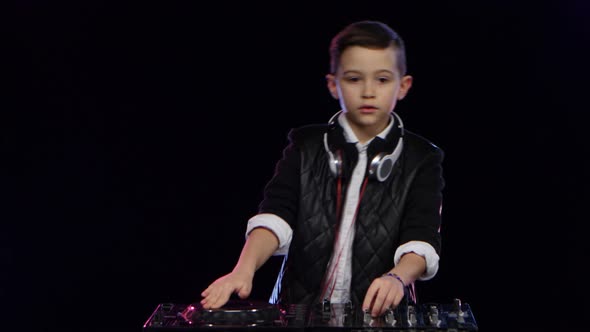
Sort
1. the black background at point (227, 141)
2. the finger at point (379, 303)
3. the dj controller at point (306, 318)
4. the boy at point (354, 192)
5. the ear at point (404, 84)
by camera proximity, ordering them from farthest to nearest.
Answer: the black background at point (227, 141), the ear at point (404, 84), the boy at point (354, 192), the finger at point (379, 303), the dj controller at point (306, 318)

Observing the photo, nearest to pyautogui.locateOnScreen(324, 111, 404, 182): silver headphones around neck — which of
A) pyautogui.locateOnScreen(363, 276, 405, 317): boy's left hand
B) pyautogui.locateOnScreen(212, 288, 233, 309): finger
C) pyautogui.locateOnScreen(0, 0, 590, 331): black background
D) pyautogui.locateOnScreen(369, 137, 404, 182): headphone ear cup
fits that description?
pyautogui.locateOnScreen(369, 137, 404, 182): headphone ear cup

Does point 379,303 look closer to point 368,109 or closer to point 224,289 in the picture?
point 224,289

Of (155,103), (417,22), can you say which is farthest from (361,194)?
(155,103)

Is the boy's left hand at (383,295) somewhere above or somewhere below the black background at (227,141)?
below

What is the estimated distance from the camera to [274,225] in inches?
86.4

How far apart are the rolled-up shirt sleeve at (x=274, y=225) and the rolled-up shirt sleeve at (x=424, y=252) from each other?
289 millimetres

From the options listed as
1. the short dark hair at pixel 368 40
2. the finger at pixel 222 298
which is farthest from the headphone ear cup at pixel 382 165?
the finger at pixel 222 298

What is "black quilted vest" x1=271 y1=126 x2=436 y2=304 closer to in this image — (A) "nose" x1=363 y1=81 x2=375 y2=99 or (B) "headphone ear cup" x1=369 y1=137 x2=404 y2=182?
(B) "headphone ear cup" x1=369 y1=137 x2=404 y2=182

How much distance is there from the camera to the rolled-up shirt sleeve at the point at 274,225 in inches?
86.1

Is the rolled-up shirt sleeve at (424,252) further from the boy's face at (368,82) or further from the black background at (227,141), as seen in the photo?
the black background at (227,141)

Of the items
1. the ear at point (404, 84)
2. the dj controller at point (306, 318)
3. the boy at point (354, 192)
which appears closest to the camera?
the dj controller at point (306, 318)

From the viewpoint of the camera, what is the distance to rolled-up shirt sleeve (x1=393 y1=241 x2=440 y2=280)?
2078mm

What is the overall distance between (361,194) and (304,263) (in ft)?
0.75

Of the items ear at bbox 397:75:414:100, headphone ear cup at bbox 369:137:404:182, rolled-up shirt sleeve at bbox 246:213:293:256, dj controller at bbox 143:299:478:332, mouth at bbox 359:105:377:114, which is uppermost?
ear at bbox 397:75:414:100
